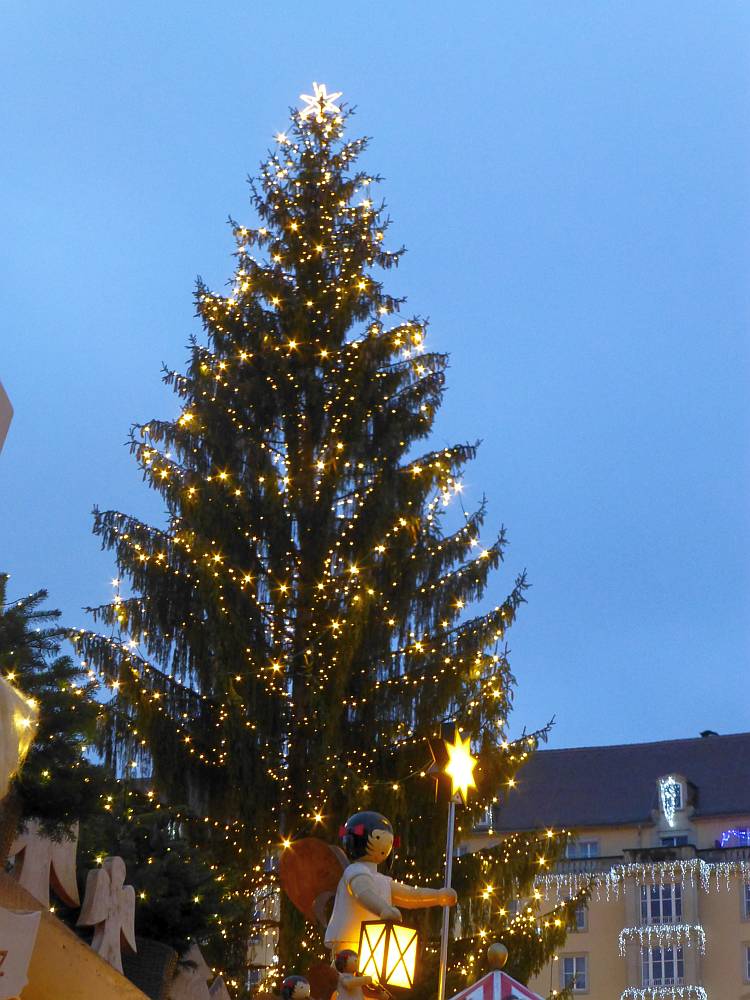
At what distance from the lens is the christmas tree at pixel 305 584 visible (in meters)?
16.7

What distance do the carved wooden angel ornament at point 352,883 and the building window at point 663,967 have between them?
1540 inches

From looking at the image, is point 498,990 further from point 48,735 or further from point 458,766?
point 48,735

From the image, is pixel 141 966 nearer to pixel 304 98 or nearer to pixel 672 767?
pixel 304 98

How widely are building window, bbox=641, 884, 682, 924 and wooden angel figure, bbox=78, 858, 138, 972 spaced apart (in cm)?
3912

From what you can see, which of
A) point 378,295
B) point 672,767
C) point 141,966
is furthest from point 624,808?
point 141,966

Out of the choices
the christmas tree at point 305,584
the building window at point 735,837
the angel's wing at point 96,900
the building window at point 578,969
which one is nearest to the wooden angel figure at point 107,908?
the angel's wing at point 96,900

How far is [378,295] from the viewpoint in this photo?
800 inches

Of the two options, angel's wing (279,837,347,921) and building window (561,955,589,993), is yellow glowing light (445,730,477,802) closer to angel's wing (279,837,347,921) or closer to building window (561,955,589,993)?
angel's wing (279,837,347,921)

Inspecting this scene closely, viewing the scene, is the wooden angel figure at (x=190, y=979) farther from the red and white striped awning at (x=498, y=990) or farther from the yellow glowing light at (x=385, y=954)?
the red and white striped awning at (x=498, y=990)

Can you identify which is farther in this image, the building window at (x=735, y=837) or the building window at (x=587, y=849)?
the building window at (x=587, y=849)

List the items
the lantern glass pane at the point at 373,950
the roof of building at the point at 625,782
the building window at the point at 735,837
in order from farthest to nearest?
1. the roof of building at the point at 625,782
2. the building window at the point at 735,837
3. the lantern glass pane at the point at 373,950

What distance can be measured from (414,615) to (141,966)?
26.6ft

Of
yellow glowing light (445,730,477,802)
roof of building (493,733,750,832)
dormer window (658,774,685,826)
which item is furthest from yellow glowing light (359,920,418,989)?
dormer window (658,774,685,826)

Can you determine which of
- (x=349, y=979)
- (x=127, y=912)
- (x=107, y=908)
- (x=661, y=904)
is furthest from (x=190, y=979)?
(x=661, y=904)
